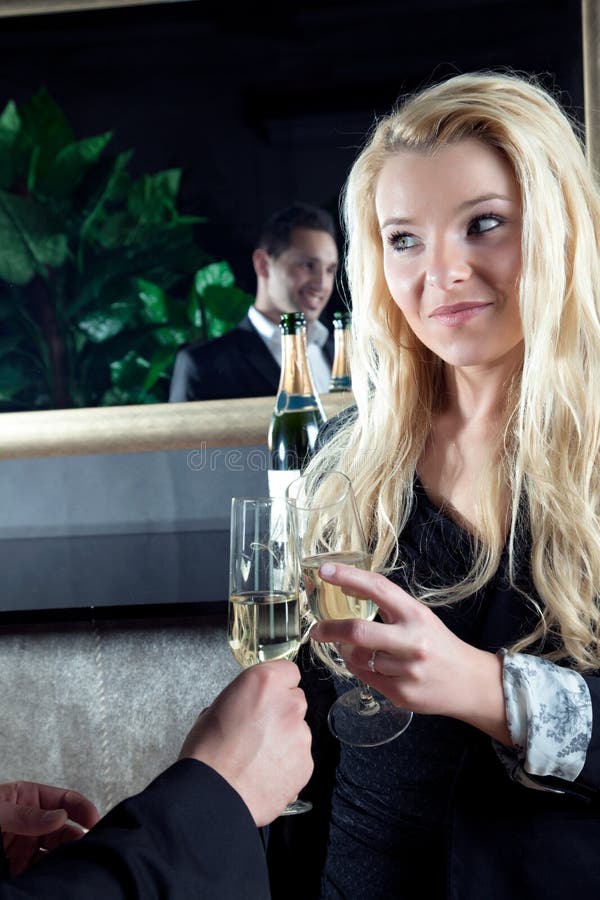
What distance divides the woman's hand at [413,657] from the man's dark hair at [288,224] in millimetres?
1401

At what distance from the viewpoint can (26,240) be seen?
221 cm

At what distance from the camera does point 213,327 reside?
217 cm

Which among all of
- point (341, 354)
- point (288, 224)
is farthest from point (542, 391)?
point (288, 224)

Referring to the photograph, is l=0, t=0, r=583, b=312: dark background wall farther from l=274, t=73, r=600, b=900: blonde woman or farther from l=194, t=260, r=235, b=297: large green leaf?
l=274, t=73, r=600, b=900: blonde woman

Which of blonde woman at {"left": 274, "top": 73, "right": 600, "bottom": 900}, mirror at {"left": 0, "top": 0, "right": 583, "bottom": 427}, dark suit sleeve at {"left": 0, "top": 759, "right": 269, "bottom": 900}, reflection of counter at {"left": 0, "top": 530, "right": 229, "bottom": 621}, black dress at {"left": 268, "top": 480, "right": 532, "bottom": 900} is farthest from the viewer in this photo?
mirror at {"left": 0, "top": 0, "right": 583, "bottom": 427}

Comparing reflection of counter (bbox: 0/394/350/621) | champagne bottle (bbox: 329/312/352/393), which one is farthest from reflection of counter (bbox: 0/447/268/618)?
champagne bottle (bbox: 329/312/352/393)

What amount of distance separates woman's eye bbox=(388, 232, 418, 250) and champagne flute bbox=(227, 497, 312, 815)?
451 millimetres

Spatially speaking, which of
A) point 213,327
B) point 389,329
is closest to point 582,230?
point 389,329

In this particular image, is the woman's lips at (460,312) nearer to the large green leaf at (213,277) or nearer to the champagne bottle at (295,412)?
the champagne bottle at (295,412)

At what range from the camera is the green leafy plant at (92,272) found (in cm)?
217

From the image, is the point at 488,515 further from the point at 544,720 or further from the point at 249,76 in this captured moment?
the point at 249,76

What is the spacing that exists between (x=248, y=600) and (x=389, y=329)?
23.2 inches

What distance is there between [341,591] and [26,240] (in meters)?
1.60

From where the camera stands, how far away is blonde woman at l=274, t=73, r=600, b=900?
3.11ft
